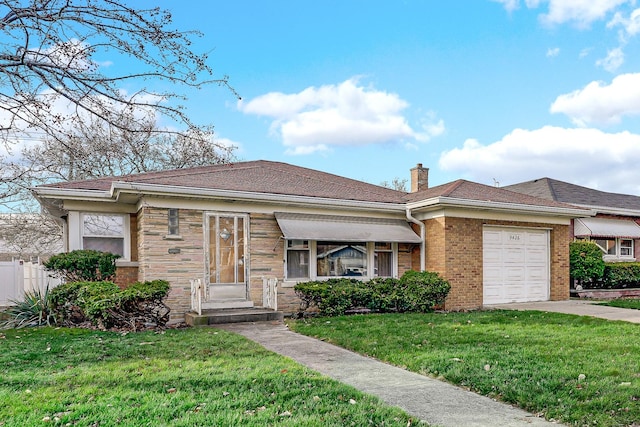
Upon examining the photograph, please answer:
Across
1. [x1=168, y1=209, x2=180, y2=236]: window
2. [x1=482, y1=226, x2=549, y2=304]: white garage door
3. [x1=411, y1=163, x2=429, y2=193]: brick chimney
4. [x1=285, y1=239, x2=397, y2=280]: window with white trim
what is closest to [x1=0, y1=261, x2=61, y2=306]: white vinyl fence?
[x1=168, y1=209, x2=180, y2=236]: window

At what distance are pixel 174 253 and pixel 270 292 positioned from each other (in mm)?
2388

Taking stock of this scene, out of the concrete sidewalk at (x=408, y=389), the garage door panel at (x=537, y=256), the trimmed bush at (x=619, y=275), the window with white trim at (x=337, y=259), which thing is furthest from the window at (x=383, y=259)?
the trimmed bush at (x=619, y=275)

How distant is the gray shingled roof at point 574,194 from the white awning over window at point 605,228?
743 millimetres

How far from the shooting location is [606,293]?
1627cm

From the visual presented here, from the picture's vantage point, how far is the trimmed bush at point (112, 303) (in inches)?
350

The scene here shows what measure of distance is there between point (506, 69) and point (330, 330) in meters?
9.42

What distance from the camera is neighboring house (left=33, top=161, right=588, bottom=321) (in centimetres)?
1091

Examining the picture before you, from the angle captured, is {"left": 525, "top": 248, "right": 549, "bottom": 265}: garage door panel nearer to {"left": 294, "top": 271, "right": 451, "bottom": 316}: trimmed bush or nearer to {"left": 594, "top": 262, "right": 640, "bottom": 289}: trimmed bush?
{"left": 294, "top": 271, "right": 451, "bottom": 316}: trimmed bush

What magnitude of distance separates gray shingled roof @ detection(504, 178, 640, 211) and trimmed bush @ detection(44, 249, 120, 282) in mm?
16573

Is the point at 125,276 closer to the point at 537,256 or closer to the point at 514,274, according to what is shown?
the point at 514,274

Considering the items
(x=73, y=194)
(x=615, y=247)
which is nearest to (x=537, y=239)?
(x=615, y=247)

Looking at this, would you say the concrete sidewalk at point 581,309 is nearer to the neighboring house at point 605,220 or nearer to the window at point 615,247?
the neighboring house at point 605,220

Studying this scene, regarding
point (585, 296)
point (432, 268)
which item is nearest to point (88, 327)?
point (432, 268)

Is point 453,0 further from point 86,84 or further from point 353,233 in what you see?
point 86,84
